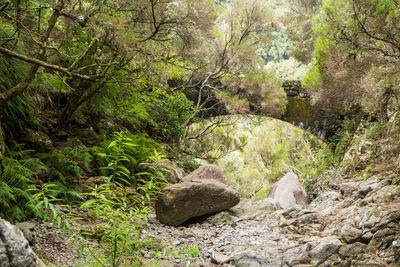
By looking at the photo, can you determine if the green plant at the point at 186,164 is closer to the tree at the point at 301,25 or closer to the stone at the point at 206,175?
the stone at the point at 206,175

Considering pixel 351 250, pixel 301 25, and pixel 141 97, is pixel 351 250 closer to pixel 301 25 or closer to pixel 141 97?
pixel 141 97

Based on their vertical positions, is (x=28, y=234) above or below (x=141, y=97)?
below

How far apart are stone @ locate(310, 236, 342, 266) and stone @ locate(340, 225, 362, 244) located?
0.33ft

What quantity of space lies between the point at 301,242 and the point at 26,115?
461 centimetres

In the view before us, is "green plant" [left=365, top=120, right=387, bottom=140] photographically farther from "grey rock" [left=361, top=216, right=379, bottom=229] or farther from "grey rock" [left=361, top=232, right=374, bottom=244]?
"grey rock" [left=361, top=232, right=374, bottom=244]

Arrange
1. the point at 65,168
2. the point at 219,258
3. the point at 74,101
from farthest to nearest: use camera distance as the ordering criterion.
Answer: the point at 74,101 < the point at 65,168 < the point at 219,258

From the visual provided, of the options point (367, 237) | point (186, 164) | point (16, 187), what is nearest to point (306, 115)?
point (186, 164)

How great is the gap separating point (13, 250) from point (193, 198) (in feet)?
12.6

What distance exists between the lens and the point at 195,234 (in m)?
4.72

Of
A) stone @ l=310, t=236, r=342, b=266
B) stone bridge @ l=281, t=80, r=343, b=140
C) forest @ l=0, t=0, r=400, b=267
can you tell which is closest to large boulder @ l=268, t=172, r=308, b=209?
forest @ l=0, t=0, r=400, b=267

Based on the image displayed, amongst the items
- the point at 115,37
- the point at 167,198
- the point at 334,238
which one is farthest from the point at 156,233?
the point at 115,37

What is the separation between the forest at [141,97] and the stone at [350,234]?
597 mm

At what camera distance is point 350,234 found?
3.53 m

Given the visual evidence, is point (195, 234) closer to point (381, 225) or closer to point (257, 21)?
point (381, 225)
